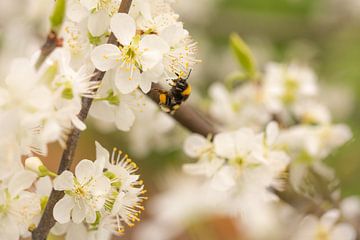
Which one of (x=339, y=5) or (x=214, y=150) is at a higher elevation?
(x=339, y=5)

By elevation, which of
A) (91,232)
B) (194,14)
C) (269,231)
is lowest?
(91,232)

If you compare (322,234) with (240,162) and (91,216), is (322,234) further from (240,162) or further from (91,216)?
(91,216)

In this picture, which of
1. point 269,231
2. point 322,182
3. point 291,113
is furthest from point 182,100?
point 269,231

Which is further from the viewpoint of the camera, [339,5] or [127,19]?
[339,5]

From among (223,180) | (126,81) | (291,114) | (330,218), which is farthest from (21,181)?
(291,114)

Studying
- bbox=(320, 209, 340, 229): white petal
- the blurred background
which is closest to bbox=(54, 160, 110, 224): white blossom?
bbox=(320, 209, 340, 229): white petal

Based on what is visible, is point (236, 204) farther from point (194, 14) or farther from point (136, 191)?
point (194, 14)
